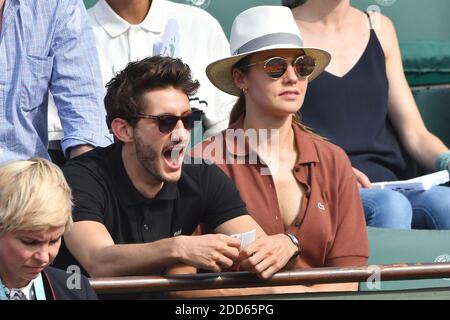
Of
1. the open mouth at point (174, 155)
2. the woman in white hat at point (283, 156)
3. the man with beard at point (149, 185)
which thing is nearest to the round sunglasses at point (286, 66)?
the woman in white hat at point (283, 156)

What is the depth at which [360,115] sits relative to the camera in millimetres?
4441

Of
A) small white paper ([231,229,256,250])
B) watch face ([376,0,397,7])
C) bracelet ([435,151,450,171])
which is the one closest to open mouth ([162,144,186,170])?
small white paper ([231,229,256,250])

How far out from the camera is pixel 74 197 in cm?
316

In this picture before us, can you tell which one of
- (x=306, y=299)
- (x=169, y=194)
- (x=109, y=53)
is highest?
(x=109, y=53)

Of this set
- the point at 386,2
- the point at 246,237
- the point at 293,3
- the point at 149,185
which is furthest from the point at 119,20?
the point at 386,2

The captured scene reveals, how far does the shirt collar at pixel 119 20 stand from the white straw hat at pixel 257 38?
54 centimetres

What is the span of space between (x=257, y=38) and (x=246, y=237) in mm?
722

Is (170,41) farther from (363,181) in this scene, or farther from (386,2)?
(386,2)

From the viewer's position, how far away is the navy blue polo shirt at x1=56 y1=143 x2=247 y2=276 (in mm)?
3208

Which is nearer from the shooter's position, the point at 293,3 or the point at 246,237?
the point at 246,237
